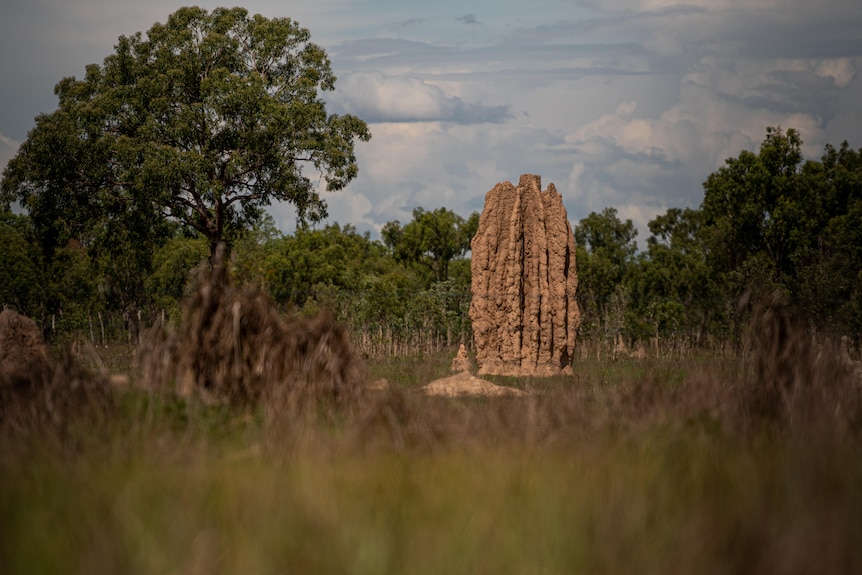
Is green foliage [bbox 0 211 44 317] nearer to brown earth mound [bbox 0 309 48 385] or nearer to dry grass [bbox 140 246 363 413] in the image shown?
brown earth mound [bbox 0 309 48 385]

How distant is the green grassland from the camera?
5184 mm

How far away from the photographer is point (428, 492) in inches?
248

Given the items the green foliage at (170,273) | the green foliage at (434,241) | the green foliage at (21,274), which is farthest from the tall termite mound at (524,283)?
the green foliage at (434,241)

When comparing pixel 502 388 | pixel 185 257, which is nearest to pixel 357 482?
pixel 502 388

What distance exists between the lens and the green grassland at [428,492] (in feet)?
17.0

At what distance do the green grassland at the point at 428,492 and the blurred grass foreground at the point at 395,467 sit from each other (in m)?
0.02

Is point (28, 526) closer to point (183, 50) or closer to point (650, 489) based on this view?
point (650, 489)

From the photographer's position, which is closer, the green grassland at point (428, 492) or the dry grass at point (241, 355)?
the green grassland at point (428, 492)

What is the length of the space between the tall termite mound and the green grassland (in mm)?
16098

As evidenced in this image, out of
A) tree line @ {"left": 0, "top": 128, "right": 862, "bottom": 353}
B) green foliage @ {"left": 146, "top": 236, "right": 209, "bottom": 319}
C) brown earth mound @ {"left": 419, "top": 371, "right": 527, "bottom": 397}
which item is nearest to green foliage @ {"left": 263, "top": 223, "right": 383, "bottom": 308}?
tree line @ {"left": 0, "top": 128, "right": 862, "bottom": 353}

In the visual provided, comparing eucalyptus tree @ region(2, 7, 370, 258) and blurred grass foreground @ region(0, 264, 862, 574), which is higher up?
eucalyptus tree @ region(2, 7, 370, 258)

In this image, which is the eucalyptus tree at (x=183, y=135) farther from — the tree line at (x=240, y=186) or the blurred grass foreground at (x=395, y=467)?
the blurred grass foreground at (x=395, y=467)

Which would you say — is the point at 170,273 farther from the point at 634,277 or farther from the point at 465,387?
the point at 465,387

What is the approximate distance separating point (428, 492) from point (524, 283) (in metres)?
19.8
